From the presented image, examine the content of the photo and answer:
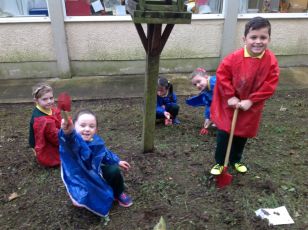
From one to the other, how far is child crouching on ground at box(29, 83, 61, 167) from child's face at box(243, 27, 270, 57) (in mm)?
1867

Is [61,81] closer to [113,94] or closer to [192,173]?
[113,94]

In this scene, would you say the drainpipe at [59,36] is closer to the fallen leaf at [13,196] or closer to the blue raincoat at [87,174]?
the fallen leaf at [13,196]

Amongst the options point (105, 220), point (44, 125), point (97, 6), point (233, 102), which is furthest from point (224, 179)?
point (97, 6)

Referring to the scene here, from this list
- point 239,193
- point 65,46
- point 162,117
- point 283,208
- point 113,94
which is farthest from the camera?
point 65,46

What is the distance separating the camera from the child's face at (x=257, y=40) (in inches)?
107

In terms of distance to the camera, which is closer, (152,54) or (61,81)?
(152,54)

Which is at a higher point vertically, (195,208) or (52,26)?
(52,26)

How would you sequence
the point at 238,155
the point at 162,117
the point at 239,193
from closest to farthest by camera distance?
the point at 239,193 < the point at 238,155 < the point at 162,117

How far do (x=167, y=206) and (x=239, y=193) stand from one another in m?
0.68

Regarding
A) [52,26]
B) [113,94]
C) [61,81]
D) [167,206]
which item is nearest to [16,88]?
[61,81]

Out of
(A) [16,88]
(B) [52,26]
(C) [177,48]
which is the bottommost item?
(A) [16,88]

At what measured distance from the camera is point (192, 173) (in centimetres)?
336

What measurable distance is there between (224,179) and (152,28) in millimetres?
1512

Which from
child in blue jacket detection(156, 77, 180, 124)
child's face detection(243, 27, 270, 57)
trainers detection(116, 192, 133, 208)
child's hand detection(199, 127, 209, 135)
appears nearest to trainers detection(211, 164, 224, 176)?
trainers detection(116, 192, 133, 208)
